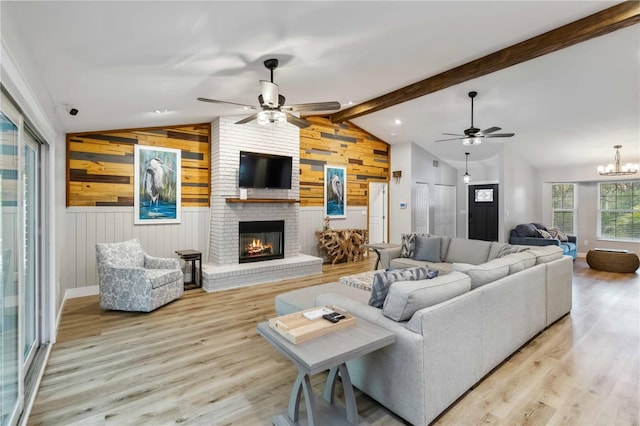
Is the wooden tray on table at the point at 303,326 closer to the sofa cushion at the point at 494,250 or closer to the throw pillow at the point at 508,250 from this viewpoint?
the throw pillow at the point at 508,250

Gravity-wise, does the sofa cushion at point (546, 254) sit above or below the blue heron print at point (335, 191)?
below

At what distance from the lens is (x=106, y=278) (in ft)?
13.1

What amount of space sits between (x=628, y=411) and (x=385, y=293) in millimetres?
1775

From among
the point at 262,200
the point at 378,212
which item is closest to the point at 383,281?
the point at 262,200

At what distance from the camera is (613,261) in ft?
20.9

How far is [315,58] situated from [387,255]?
330cm

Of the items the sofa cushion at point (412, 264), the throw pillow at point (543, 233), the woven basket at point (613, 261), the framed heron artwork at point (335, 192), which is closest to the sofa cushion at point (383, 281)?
the sofa cushion at point (412, 264)

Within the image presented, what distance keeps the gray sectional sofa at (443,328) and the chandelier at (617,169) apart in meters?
5.95

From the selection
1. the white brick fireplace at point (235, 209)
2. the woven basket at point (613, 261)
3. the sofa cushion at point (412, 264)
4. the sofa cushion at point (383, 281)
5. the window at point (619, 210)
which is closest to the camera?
the sofa cushion at point (383, 281)

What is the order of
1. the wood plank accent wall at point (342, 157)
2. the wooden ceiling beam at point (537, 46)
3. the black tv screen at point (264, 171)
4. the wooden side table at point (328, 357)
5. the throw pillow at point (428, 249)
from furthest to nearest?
the wood plank accent wall at point (342, 157), the black tv screen at point (264, 171), the throw pillow at point (428, 249), the wooden ceiling beam at point (537, 46), the wooden side table at point (328, 357)

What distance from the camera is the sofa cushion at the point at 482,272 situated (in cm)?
A: 258

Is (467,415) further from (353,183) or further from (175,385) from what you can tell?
(353,183)

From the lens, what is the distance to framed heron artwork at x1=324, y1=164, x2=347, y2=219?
7488 mm

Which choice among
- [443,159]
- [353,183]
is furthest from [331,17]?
[443,159]
